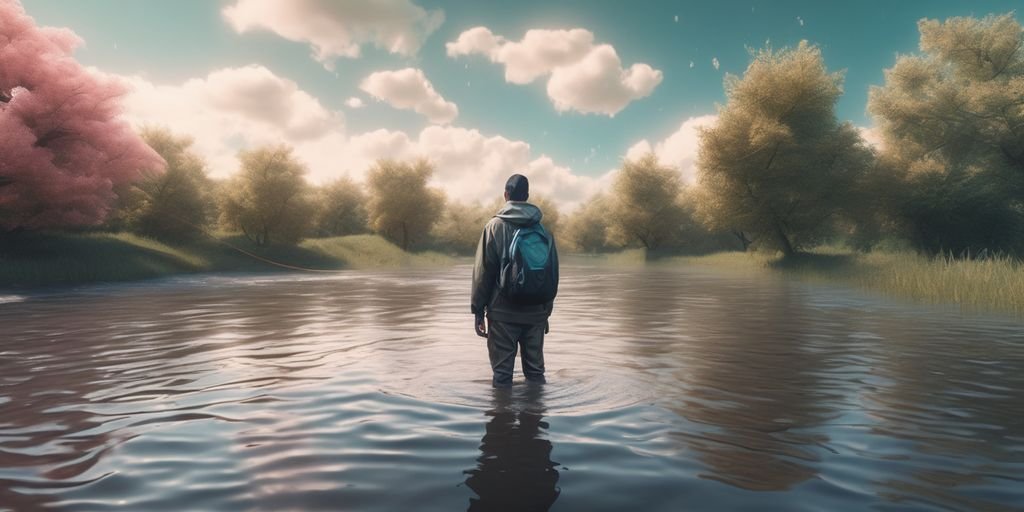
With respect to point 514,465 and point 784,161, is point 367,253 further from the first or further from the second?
point 514,465

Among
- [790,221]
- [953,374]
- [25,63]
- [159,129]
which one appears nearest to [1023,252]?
[790,221]

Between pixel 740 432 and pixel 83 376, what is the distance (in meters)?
8.51

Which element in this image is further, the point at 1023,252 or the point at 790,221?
the point at 790,221

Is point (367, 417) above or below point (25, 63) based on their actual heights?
below

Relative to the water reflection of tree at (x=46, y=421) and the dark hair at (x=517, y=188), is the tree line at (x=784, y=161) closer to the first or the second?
the water reflection of tree at (x=46, y=421)

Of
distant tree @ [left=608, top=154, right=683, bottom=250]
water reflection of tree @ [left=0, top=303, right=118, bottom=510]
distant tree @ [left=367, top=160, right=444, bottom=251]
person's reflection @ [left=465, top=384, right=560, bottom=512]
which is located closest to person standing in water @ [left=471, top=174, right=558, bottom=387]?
person's reflection @ [left=465, top=384, right=560, bottom=512]

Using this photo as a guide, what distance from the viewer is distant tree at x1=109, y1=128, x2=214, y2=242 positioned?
154 feet

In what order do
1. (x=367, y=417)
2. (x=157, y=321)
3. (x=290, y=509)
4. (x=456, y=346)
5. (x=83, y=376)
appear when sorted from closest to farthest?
(x=290, y=509) < (x=367, y=417) < (x=83, y=376) < (x=456, y=346) < (x=157, y=321)

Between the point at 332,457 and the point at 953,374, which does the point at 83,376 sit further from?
the point at 953,374

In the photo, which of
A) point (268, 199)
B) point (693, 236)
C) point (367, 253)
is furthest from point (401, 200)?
point (693, 236)

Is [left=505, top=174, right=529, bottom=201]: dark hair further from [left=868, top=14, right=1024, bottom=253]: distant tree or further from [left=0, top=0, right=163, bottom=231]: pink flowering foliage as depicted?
[left=868, top=14, right=1024, bottom=253]: distant tree

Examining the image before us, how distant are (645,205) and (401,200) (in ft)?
96.3

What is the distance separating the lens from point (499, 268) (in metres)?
7.37

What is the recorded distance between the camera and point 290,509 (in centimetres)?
416
